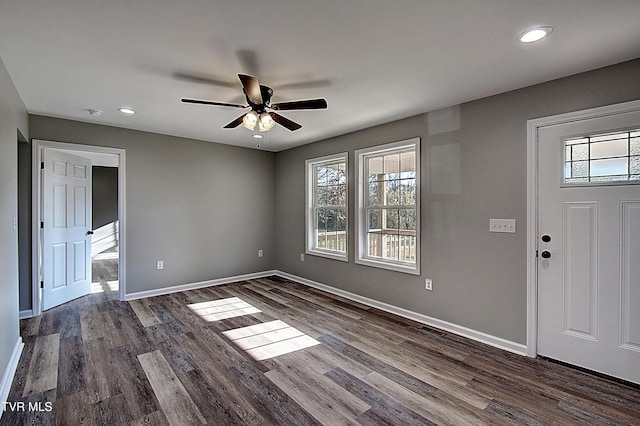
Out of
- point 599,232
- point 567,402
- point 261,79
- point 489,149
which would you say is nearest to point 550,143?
point 489,149

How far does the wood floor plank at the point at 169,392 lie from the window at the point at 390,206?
2628 millimetres

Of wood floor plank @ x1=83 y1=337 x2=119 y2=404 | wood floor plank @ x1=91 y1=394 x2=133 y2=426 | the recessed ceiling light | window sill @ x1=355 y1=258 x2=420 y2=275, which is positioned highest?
the recessed ceiling light

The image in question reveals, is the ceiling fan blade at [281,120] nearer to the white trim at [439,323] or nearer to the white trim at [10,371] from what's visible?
the white trim at [439,323]

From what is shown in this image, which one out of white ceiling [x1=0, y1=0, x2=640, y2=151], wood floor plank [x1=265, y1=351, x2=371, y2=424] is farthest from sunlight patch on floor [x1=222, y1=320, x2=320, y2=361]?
white ceiling [x1=0, y1=0, x2=640, y2=151]

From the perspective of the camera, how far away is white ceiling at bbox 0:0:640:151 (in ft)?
5.78

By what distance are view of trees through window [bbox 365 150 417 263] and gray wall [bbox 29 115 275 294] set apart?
236 cm

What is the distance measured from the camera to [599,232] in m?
2.46

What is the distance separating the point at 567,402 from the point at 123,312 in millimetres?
4536

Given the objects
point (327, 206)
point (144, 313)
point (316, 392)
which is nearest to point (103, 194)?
point (144, 313)

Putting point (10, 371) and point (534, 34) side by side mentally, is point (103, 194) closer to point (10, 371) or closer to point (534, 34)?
point (10, 371)

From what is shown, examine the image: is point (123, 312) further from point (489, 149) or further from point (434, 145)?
point (489, 149)

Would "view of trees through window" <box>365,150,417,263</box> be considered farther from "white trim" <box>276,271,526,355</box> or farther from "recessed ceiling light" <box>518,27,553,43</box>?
"recessed ceiling light" <box>518,27,553,43</box>

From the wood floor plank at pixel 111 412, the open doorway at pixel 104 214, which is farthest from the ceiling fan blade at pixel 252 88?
the open doorway at pixel 104 214

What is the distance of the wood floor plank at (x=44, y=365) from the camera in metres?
2.29
